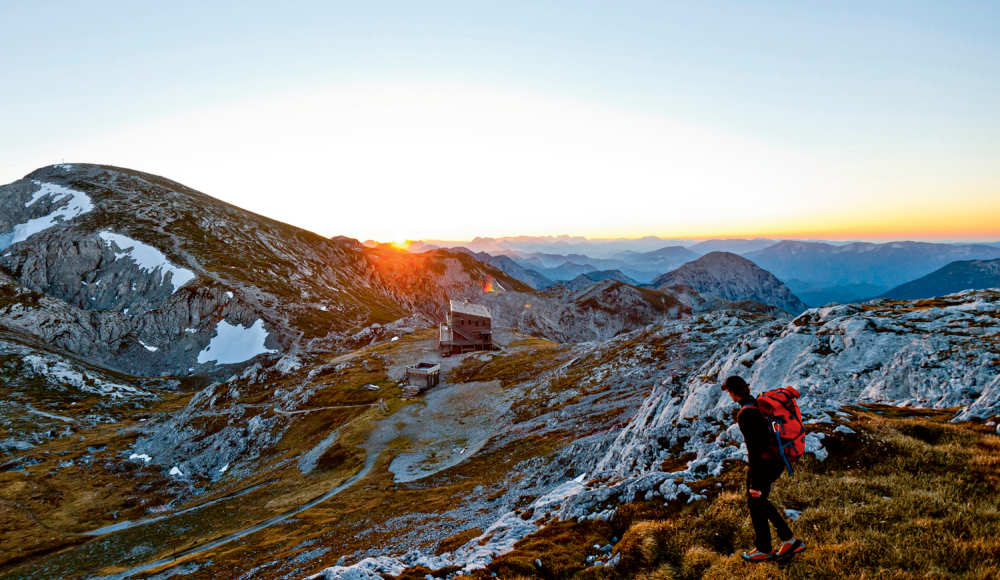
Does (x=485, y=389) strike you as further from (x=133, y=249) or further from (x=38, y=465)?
(x=133, y=249)

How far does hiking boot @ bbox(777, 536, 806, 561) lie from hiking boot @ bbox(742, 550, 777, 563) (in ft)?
0.58

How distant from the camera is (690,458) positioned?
2192cm

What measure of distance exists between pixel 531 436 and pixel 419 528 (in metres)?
22.3

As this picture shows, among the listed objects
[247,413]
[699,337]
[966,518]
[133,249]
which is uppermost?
[133,249]

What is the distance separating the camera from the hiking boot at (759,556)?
11.0m

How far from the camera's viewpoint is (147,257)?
549 ft

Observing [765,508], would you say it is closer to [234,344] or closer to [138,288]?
[234,344]

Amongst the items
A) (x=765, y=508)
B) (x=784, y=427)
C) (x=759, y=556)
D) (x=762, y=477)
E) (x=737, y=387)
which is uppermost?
(x=737, y=387)

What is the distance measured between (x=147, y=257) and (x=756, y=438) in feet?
717

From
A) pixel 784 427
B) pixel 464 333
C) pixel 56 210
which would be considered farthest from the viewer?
pixel 56 210

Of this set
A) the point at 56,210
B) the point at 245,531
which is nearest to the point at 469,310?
the point at 245,531

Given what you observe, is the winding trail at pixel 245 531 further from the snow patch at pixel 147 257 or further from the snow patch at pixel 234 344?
the snow patch at pixel 147 257

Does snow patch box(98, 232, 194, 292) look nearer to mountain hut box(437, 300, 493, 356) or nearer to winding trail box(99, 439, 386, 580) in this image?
mountain hut box(437, 300, 493, 356)

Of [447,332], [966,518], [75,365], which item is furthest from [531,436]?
[75,365]
